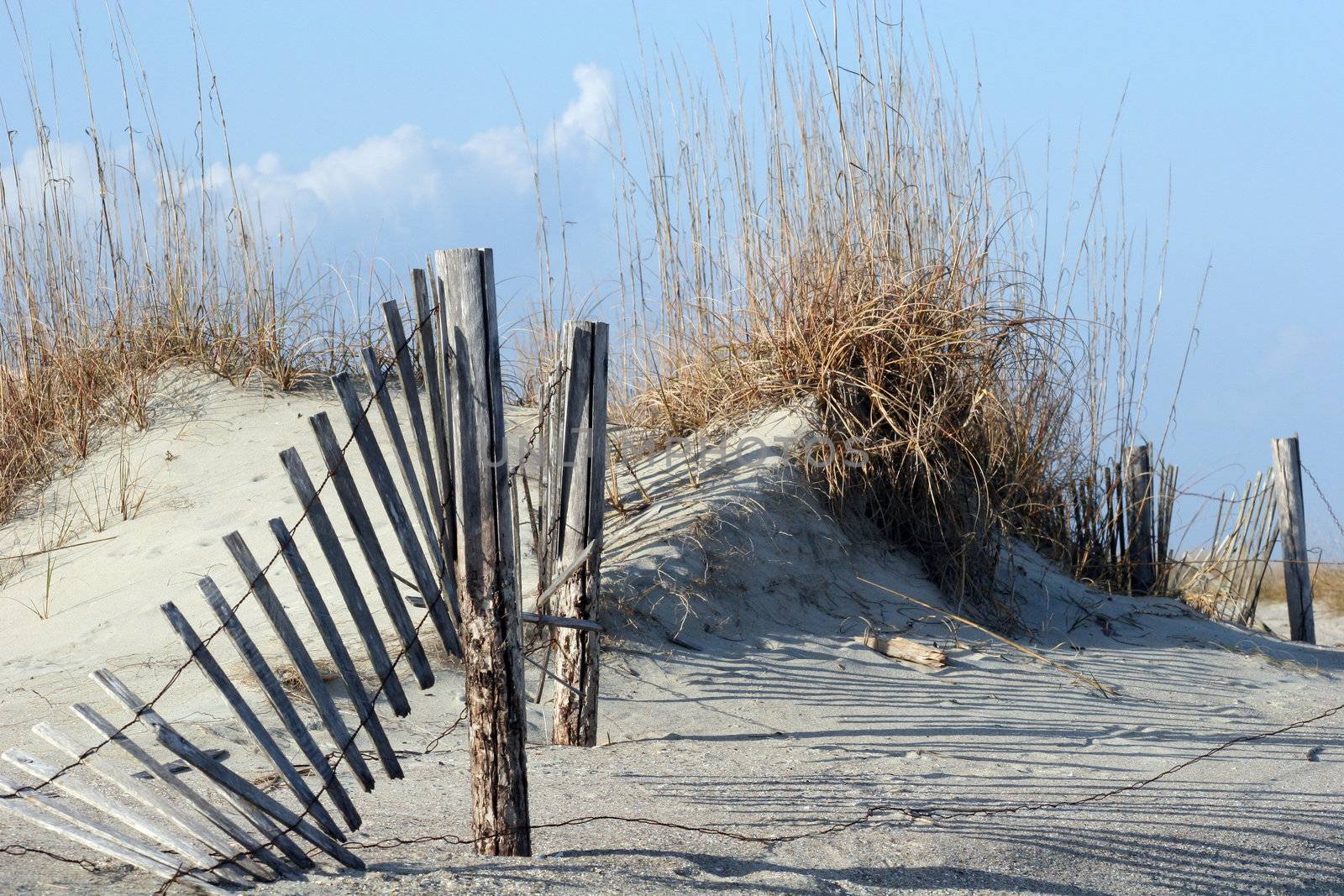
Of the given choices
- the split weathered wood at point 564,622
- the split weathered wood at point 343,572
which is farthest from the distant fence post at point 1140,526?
the split weathered wood at point 343,572

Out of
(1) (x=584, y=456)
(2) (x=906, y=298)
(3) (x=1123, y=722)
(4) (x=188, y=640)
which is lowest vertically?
(3) (x=1123, y=722)

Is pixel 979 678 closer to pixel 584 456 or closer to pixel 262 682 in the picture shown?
pixel 584 456

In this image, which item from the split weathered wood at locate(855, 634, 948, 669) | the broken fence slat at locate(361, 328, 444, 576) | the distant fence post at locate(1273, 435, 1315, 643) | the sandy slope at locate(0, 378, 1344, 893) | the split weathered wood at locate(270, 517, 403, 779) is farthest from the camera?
the distant fence post at locate(1273, 435, 1315, 643)

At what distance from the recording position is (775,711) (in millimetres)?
3723

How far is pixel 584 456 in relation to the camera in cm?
320

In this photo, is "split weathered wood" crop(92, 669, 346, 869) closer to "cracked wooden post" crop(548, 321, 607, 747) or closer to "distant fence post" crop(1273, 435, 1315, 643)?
"cracked wooden post" crop(548, 321, 607, 747)

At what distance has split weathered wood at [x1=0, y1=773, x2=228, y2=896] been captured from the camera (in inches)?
80.5

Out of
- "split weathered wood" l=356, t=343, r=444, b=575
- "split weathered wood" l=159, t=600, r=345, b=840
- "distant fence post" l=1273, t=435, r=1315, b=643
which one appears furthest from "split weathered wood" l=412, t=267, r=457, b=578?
"distant fence post" l=1273, t=435, r=1315, b=643

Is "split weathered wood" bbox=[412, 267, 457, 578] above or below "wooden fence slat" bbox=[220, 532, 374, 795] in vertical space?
above

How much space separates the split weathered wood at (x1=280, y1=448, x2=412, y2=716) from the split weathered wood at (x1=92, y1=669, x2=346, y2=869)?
286 mm

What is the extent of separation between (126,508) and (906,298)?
4063 millimetres

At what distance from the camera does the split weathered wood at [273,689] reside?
2.01m

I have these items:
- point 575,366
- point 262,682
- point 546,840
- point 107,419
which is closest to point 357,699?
point 262,682

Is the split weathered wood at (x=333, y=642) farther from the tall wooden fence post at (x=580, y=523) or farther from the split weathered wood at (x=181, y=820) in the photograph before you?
the tall wooden fence post at (x=580, y=523)
